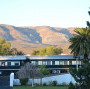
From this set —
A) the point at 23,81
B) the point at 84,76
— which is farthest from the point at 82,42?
the point at 84,76

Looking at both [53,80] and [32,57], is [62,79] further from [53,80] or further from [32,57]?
[32,57]

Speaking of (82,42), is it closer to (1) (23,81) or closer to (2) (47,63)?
(2) (47,63)

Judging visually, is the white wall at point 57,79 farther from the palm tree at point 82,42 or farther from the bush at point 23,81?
the palm tree at point 82,42

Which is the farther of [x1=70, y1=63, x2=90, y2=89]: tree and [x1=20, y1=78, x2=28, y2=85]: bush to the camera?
[x1=20, y1=78, x2=28, y2=85]: bush

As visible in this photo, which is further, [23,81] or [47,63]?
[47,63]

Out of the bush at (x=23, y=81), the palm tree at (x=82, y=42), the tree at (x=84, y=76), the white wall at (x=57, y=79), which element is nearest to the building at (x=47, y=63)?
the palm tree at (x=82, y=42)

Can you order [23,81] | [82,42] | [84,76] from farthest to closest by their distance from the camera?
[82,42] < [23,81] < [84,76]

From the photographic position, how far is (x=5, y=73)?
71125 millimetres

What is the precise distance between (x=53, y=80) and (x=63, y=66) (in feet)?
68.6

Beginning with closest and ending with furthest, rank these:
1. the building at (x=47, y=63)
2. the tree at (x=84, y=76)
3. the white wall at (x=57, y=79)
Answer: the tree at (x=84, y=76) < the white wall at (x=57, y=79) < the building at (x=47, y=63)

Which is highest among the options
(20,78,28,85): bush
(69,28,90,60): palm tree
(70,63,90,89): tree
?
(69,28,90,60): palm tree

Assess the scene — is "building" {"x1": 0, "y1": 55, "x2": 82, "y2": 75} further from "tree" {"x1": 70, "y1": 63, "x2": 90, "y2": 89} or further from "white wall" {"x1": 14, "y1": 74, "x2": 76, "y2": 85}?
"tree" {"x1": 70, "y1": 63, "x2": 90, "y2": 89}

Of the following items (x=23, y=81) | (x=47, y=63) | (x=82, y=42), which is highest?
(x=82, y=42)

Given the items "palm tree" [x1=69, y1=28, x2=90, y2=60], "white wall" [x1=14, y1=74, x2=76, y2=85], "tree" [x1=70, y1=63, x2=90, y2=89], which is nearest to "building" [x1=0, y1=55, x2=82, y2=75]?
"palm tree" [x1=69, y1=28, x2=90, y2=60]
